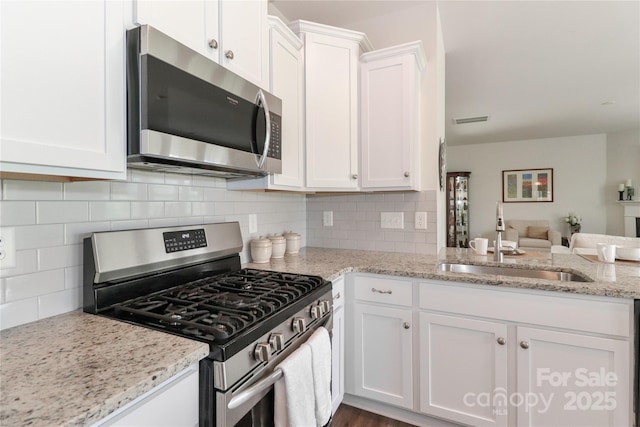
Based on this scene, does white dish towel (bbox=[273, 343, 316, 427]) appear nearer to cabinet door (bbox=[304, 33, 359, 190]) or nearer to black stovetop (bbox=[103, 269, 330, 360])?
black stovetop (bbox=[103, 269, 330, 360])

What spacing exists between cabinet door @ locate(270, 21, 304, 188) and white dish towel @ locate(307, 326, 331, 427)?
831mm

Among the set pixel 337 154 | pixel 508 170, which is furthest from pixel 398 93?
pixel 508 170

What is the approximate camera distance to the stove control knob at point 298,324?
1.12m

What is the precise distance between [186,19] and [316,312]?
1.17m

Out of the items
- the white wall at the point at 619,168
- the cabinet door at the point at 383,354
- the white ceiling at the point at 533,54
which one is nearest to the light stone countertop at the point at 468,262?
the cabinet door at the point at 383,354

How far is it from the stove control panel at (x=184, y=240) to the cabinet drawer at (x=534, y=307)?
1.13 metres

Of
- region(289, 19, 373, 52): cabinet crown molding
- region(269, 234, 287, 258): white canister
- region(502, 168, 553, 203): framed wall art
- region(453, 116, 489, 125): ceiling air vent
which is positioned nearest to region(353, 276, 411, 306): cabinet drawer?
region(269, 234, 287, 258): white canister

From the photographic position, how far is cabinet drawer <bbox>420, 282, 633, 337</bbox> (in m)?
1.30

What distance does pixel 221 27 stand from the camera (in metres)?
1.25

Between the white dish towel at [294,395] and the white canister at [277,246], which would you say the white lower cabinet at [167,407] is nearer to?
the white dish towel at [294,395]

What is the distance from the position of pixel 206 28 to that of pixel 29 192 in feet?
2.65

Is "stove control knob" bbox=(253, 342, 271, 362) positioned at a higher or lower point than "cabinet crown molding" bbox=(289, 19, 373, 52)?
lower

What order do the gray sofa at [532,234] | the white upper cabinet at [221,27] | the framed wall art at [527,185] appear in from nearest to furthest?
the white upper cabinet at [221,27], the gray sofa at [532,234], the framed wall art at [527,185]

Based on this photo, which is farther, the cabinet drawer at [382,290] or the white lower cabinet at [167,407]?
the cabinet drawer at [382,290]
